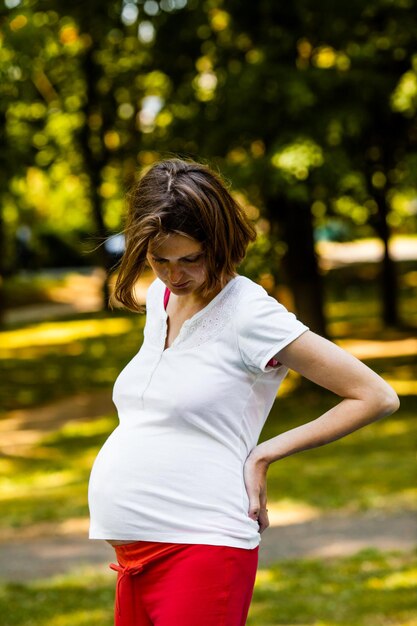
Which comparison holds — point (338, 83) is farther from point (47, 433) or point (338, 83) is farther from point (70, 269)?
point (70, 269)

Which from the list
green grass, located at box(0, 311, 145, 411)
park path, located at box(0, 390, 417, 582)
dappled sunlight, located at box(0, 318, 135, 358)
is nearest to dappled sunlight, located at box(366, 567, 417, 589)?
park path, located at box(0, 390, 417, 582)

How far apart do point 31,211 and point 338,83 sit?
70.7 feet

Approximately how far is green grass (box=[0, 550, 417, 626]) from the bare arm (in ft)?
10.9

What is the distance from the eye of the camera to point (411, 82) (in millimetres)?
13422

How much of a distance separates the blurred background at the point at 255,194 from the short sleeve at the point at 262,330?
26.7 inches

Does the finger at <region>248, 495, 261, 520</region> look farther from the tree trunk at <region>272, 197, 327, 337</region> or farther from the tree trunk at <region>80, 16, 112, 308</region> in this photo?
the tree trunk at <region>80, 16, 112, 308</region>

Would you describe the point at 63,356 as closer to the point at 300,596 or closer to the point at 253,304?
the point at 300,596

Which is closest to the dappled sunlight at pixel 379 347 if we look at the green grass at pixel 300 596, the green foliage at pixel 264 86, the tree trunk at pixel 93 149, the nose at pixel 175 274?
the green foliage at pixel 264 86

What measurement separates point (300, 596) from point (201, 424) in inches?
159

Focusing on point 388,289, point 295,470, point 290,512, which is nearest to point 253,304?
point 290,512

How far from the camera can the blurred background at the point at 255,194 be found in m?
6.91

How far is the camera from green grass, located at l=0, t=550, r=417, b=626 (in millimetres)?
5672

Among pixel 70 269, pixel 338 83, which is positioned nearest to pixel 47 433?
pixel 338 83

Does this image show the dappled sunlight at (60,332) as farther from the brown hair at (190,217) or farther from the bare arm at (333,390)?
the bare arm at (333,390)
